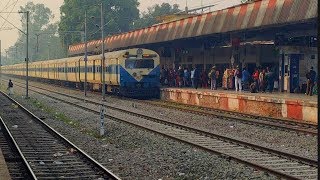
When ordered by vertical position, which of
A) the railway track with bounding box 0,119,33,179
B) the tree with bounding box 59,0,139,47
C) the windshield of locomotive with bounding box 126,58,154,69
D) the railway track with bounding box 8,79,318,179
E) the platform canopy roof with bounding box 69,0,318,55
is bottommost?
the railway track with bounding box 0,119,33,179

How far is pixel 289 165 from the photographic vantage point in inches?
450

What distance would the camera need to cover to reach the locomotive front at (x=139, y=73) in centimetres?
3303

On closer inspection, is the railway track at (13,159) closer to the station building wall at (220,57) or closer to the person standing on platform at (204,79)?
the station building wall at (220,57)

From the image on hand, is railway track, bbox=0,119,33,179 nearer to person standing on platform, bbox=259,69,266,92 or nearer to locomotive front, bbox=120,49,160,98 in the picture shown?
person standing on platform, bbox=259,69,266,92

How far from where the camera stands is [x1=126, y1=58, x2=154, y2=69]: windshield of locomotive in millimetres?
33094

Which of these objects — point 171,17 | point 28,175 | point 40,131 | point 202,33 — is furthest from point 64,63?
point 28,175

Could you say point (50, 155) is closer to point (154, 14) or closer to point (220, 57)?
point (220, 57)

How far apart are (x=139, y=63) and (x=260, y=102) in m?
11.7

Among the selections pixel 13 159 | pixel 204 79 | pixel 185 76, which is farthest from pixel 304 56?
pixel 13 159

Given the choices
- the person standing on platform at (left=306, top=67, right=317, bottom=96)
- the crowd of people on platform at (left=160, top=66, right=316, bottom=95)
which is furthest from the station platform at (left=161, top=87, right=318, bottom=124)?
the crowd of people on platform at (left=160, top=66, right=316, bottom=95)

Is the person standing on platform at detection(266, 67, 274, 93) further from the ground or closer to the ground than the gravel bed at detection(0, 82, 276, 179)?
further from the ground

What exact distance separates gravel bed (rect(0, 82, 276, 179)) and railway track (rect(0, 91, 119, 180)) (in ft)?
1.23

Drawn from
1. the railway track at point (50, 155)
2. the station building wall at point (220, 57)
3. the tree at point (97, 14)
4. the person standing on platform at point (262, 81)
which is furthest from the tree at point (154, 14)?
the railway track at point (50, 155)

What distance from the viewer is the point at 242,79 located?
2848 centimetres
